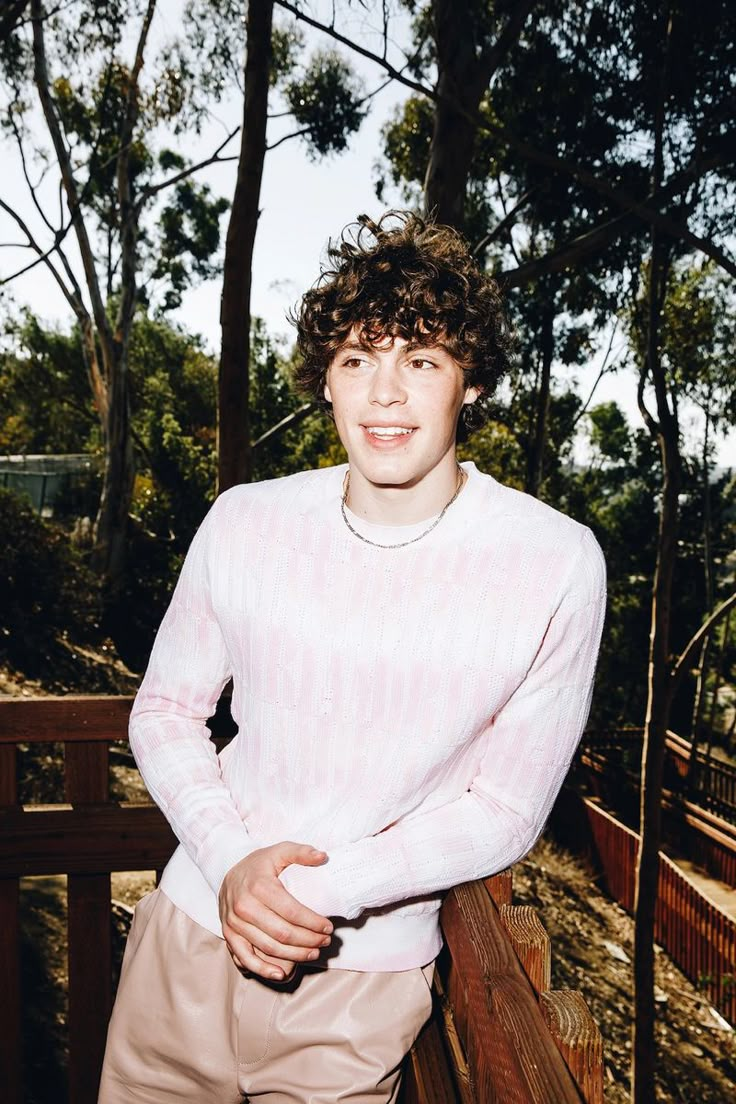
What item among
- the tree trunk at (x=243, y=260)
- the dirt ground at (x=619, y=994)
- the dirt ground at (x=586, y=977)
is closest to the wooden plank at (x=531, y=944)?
the dirt ground at (x=586, y=977)

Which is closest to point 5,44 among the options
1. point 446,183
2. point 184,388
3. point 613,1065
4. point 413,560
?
point 446,183

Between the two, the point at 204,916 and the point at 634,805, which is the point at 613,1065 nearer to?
the point at 634,805

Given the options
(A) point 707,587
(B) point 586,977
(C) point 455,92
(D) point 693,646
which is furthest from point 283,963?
(A) point 707,587

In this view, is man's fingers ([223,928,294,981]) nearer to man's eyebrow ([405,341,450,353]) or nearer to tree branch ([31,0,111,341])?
man's eyebrow ([405,341,450,353])

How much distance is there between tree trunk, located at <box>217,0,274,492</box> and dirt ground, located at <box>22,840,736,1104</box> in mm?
3856

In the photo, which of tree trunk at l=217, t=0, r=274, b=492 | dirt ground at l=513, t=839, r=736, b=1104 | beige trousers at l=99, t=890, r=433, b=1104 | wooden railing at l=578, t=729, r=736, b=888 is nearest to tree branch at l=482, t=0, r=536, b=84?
tree trunk at l=217, t=0, r=274, b=492

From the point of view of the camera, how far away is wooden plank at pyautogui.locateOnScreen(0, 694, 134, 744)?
176cm

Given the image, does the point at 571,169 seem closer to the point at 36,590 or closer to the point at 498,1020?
the point at 498,1020

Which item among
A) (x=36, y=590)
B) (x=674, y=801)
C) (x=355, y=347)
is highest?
(x=355, y=347)

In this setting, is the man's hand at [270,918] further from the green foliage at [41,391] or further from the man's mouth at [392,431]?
the green foliage at [41,391]

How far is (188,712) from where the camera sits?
1.49 m

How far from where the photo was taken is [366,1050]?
1.28 m

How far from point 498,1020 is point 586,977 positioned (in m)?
9.91

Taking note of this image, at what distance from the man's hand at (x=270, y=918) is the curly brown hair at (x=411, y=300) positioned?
881 mm
